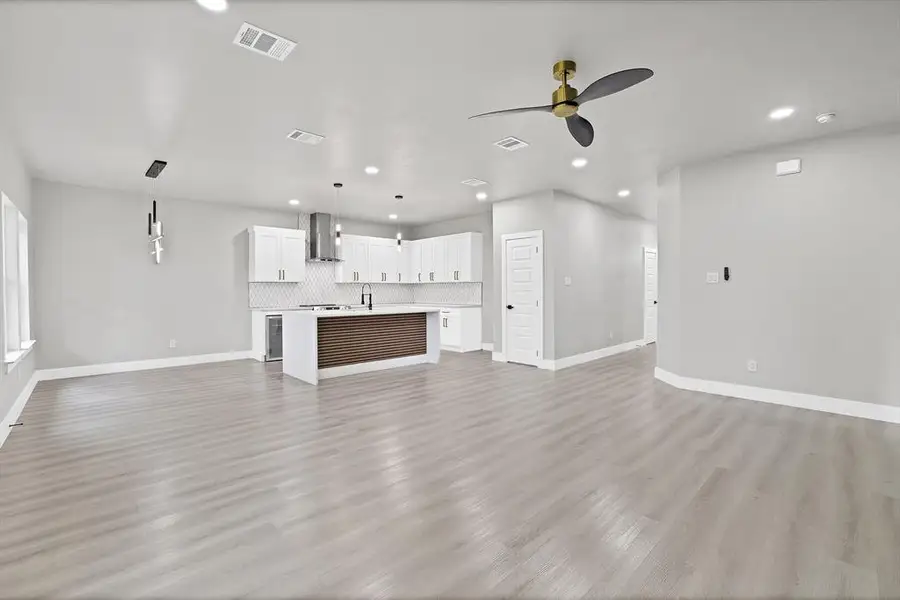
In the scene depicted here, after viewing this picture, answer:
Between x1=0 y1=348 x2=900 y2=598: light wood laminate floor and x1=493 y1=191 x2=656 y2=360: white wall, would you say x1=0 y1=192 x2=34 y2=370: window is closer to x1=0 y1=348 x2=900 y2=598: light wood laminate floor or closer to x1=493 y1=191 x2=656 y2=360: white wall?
x1=0 y1=348 x2=900 y2=598: light wood laminate floor

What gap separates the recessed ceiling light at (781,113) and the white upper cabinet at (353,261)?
7.28 metres

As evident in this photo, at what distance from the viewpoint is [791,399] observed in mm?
4730

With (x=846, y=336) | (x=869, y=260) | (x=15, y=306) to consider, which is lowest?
(x=846, y=336)

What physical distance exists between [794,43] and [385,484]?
3.81 m

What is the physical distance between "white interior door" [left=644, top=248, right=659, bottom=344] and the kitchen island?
16.5 ft

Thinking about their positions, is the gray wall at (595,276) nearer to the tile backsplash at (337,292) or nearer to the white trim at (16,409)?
the tile backsplash at (337,292)

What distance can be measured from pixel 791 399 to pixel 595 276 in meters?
3.66

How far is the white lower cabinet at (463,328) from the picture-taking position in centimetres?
891

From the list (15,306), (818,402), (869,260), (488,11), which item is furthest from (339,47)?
(818,402)

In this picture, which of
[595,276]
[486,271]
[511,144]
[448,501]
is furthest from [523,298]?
[448,501]

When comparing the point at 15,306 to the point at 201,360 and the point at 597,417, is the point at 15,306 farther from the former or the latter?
the point at 597,417

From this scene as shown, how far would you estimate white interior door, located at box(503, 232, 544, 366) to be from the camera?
23.2 feet

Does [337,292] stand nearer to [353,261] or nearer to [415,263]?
[353,261]

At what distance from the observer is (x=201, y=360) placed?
7.60 meters
